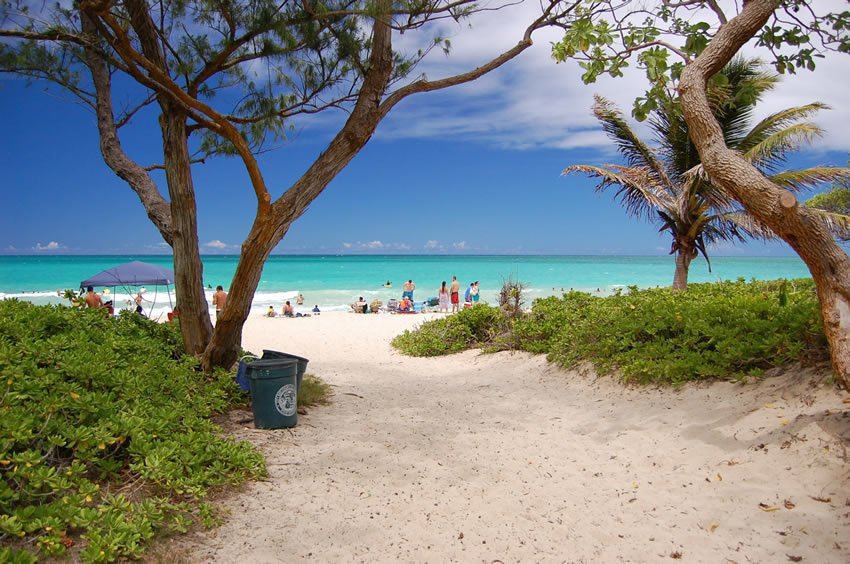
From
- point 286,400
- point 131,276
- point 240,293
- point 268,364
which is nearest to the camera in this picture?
point 268,364

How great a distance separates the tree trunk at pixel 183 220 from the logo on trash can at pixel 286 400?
5.10 ft

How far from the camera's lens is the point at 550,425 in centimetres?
574

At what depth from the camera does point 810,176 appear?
11.9m

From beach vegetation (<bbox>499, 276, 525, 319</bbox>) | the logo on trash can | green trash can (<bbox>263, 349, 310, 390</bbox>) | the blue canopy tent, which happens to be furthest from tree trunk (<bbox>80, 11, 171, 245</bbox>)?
the blue canopy tent

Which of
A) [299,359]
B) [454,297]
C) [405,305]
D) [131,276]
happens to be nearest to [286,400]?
[299,359]

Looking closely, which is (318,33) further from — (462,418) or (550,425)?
(550,425)

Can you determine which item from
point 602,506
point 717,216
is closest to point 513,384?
point 602,506

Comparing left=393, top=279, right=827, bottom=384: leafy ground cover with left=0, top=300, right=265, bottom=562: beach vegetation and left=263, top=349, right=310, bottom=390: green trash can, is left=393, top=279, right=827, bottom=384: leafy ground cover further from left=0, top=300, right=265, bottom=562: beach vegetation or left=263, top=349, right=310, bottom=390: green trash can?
left=0, top=300, right=265, bottom=562: beach vegetation

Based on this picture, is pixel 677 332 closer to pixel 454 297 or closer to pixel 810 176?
pixel 810 176

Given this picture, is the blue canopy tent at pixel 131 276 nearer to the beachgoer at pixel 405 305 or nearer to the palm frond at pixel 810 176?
the beachgoer at pixel 405 305

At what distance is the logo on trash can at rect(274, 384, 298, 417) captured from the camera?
532cm

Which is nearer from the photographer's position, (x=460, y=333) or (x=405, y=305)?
(x=460, y=333)

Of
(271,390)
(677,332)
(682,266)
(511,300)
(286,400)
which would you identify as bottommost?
(286,400)

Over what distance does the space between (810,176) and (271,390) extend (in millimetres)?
12266
